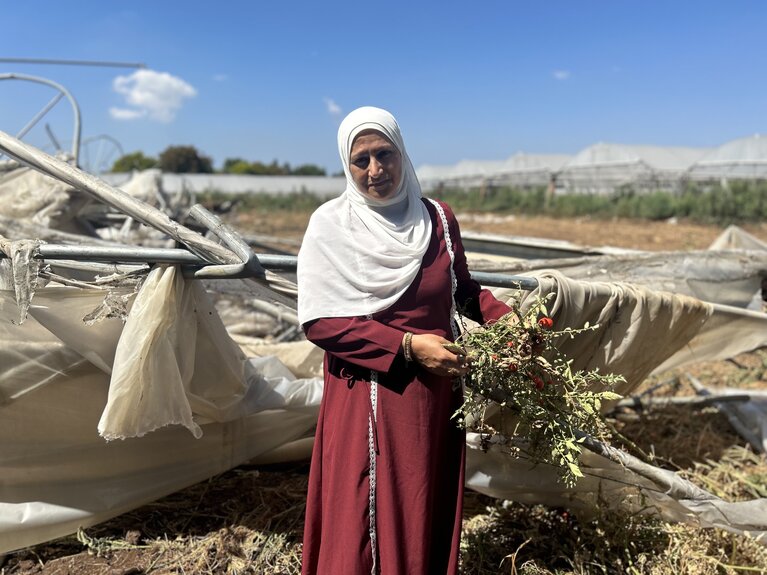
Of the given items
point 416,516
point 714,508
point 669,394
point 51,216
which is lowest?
point 669,394

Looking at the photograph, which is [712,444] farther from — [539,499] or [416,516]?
[416,516]

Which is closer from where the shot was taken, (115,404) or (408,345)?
(408,345)

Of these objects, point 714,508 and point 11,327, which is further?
point 714,508

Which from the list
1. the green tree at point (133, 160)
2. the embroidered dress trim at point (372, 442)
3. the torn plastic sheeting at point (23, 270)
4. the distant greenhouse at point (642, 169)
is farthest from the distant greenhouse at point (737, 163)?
the green tree at point (133, 160)

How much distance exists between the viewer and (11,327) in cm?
209

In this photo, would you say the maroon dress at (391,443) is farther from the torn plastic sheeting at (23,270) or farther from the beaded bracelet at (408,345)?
the torn plastic sheeting at (23,270)

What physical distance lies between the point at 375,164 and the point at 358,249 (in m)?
0.24

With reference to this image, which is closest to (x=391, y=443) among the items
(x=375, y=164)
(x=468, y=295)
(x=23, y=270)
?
(x=468, y=295)

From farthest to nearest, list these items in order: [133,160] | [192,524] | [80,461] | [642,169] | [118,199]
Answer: [133,160]
[642,169]
[192,524]
[80,461]
[118,199]

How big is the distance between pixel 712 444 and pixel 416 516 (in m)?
2.63

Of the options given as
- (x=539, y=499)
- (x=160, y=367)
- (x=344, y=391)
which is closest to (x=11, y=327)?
(x=160, y=367)

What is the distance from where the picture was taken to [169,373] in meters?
2.10

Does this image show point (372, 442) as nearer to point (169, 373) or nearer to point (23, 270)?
point (169, 373)

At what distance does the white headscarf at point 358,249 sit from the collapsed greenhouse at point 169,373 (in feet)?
1.17
